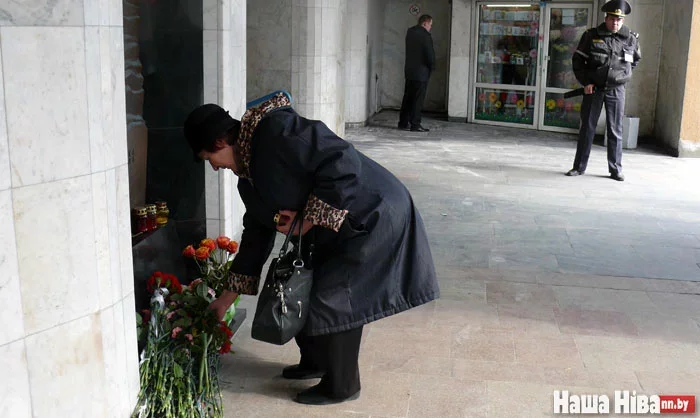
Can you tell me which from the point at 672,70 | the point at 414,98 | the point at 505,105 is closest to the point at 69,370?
the point at 672,70

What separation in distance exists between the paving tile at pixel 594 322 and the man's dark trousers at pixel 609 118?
436cm

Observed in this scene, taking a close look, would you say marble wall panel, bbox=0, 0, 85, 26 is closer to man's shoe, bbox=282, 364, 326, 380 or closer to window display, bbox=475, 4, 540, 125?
man's shoe, bbox=282, 364, 326, 380

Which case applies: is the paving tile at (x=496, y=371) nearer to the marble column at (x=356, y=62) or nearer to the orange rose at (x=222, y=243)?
the orange rose at (x=222, y=243)

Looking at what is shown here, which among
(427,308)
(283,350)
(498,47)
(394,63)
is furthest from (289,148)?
(394,63)

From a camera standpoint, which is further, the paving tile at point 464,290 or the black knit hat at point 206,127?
the paving tile at point 464,290

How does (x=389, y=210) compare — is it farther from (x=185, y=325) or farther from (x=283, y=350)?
(x=283, y=350)

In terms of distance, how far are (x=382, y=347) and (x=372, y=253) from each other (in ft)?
3.78

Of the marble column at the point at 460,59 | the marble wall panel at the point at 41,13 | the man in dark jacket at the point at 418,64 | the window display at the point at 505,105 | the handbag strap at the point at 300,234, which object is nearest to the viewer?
the marble wall panel at the point at 41,13

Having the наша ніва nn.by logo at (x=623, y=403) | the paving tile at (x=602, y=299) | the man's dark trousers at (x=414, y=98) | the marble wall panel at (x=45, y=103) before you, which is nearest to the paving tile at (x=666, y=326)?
the paving tile at (x=602, y=299)

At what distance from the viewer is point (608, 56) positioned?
865cm

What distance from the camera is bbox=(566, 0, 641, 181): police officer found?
8656 millimetres

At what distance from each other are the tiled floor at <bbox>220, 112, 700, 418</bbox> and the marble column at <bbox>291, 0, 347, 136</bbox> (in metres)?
1.37

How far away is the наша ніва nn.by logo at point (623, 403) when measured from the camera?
12.2 ft

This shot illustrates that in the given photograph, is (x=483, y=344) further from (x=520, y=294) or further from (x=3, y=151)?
(x=3, y=151)
